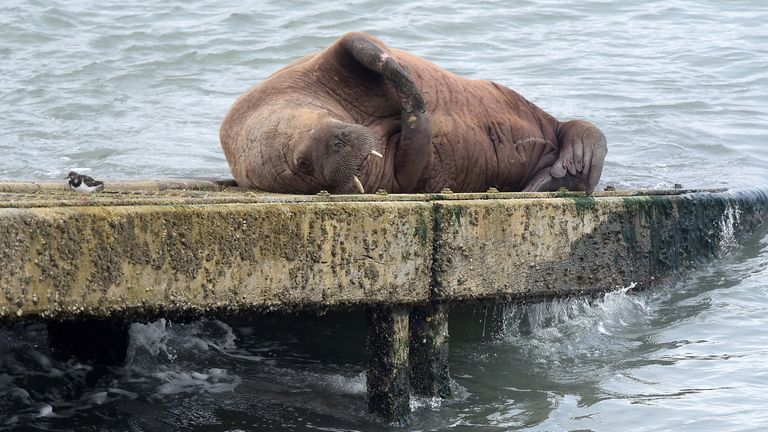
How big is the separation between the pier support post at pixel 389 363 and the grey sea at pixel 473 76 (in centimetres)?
9

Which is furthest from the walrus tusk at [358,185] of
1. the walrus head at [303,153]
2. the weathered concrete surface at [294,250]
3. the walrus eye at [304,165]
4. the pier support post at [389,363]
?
the pier support post at [389,363]

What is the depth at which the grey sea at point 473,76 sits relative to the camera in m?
4.83

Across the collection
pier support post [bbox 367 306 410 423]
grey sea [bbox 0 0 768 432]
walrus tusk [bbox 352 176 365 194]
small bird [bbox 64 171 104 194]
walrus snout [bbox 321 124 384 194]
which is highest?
walrus snout [bbox 321 124 384 194]

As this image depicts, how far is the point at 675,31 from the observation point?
60.5ft

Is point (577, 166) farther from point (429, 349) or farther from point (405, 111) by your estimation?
point (429, 349)

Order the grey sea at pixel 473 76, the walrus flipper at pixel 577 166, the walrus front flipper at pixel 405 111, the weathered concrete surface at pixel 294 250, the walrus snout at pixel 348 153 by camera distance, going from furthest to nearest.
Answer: the walrus flipper at pixel 577 166, the walrus front flipper at pixel 405 111, the walrus snout at pixel 348 153, the grey sea at pixel 473 76, the weathered concrete surface at pixel 294 250

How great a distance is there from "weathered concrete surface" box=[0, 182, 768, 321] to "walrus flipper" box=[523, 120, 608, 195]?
1592mm

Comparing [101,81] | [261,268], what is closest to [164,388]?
[261,268]

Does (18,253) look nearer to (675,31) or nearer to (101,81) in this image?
(101,81)

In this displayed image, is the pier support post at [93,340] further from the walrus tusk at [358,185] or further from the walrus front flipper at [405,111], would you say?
the walrus front flipper at [405,111]

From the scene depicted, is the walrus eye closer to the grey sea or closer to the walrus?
the walrus

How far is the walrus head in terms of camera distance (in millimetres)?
5199

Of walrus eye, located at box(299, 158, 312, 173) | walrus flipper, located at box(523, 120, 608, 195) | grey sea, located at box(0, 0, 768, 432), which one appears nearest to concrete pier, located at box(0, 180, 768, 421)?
grey sea, located at box(0, 0, 768, 432)

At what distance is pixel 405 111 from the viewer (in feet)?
19.9
